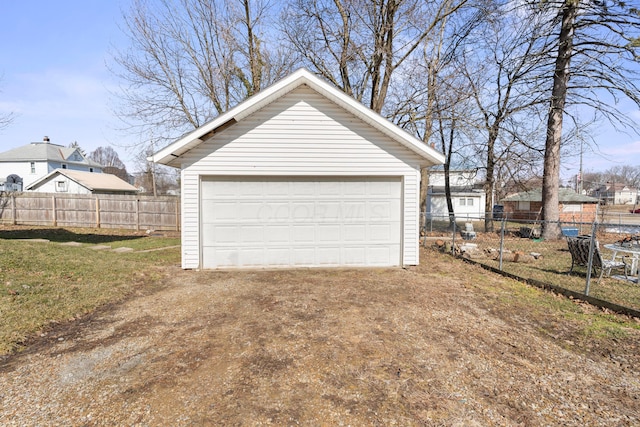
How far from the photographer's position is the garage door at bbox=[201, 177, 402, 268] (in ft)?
25.3

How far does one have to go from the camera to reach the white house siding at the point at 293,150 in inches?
295

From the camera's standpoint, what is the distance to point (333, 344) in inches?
153

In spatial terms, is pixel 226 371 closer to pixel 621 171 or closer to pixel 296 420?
pixel 296 420

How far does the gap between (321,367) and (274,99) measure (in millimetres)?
5982

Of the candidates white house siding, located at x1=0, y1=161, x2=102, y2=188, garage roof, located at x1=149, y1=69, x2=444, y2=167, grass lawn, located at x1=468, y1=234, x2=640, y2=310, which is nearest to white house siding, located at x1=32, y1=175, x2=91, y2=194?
white house siding, located at x1=0, y1=161, x2=102, y2=188

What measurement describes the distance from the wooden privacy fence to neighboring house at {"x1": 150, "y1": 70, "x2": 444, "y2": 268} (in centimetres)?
1045

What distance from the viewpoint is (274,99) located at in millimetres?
7438

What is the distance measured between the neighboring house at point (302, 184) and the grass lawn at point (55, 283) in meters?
1.45

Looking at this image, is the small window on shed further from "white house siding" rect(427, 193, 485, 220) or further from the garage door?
the garage door

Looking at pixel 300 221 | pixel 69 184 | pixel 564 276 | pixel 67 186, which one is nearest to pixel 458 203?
pixel 564 276

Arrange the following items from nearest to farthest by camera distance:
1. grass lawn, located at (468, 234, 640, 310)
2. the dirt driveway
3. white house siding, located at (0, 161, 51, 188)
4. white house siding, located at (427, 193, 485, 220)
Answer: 1. the dirt driveway
2. grass lawn, located at (468, 234, 640, 310)
3. white house siding, located at (427, 193, 485, 220)
4. white house siding, located at (0, 161, 51, 188)

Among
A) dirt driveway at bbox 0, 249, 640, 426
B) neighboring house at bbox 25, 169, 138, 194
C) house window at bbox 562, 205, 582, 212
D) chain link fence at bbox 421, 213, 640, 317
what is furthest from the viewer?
neighboring house at bbox 25, 169, 138, 194

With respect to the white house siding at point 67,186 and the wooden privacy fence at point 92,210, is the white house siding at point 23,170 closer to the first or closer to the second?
the white house siding at point 67,186

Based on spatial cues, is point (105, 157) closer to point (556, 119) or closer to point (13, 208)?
point (13, 208)
